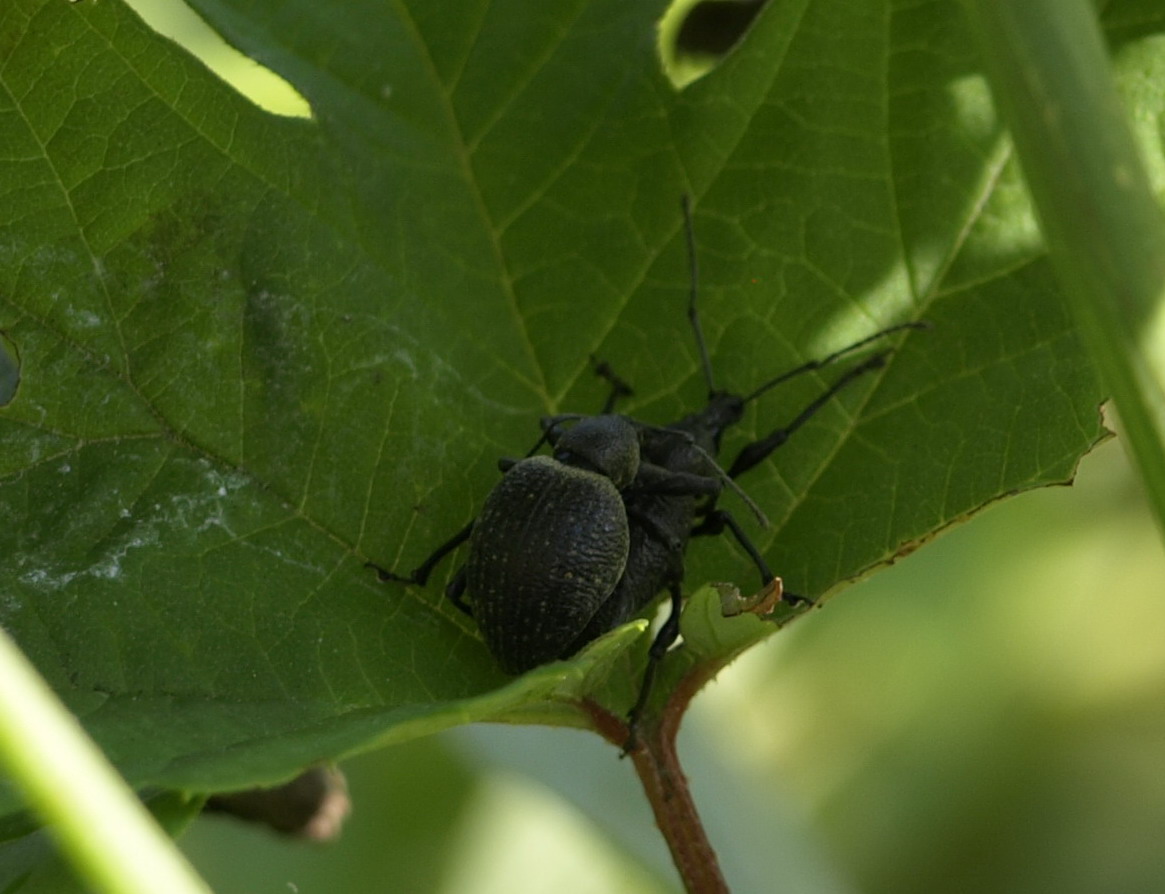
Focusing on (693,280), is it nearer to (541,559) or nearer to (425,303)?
(425,303)

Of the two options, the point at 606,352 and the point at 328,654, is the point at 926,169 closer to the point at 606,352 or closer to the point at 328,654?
the point at 606,352

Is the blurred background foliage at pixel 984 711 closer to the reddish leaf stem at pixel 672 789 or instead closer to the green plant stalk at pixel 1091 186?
the reddish leaf stem at pixel 672 789

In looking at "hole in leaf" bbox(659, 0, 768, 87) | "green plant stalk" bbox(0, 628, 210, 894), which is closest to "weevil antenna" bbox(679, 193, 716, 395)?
"hole in leaf" bbox(659, 0, 768, 87)

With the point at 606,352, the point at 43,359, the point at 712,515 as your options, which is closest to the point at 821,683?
the point at 712,515

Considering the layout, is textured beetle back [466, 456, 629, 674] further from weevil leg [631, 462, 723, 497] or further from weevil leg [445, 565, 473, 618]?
weevil leg [631, 462, 723, 497]

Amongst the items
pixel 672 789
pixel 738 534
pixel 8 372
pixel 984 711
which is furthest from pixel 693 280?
pixel 984 711
